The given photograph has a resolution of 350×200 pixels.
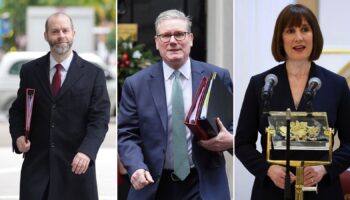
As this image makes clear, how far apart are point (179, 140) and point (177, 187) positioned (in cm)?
25

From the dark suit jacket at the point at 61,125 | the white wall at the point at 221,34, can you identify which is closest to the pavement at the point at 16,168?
the dark suit jacket at the point at 61,125

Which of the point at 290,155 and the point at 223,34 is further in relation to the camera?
the point at 223,34

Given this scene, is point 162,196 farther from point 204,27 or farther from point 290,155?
point 204,27

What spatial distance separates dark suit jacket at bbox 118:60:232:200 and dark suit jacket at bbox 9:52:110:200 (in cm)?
20

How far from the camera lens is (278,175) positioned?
2951 mm

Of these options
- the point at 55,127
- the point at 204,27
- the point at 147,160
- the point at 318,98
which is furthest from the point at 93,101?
the point at 318,98

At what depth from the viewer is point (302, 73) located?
2.98m

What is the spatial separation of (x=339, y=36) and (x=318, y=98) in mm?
386

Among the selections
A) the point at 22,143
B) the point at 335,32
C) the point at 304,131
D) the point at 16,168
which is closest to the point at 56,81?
the point at 22,143

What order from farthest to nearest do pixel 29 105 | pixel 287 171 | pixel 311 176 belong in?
1. pixel 29 105
2. pixel 311 176
3. pixel 287 171

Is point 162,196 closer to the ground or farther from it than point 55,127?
closer to the ground

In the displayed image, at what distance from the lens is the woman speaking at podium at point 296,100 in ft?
9.61

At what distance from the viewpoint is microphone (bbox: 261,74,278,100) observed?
278 cm

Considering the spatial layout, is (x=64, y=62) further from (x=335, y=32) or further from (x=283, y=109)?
(x=335, y=32)
